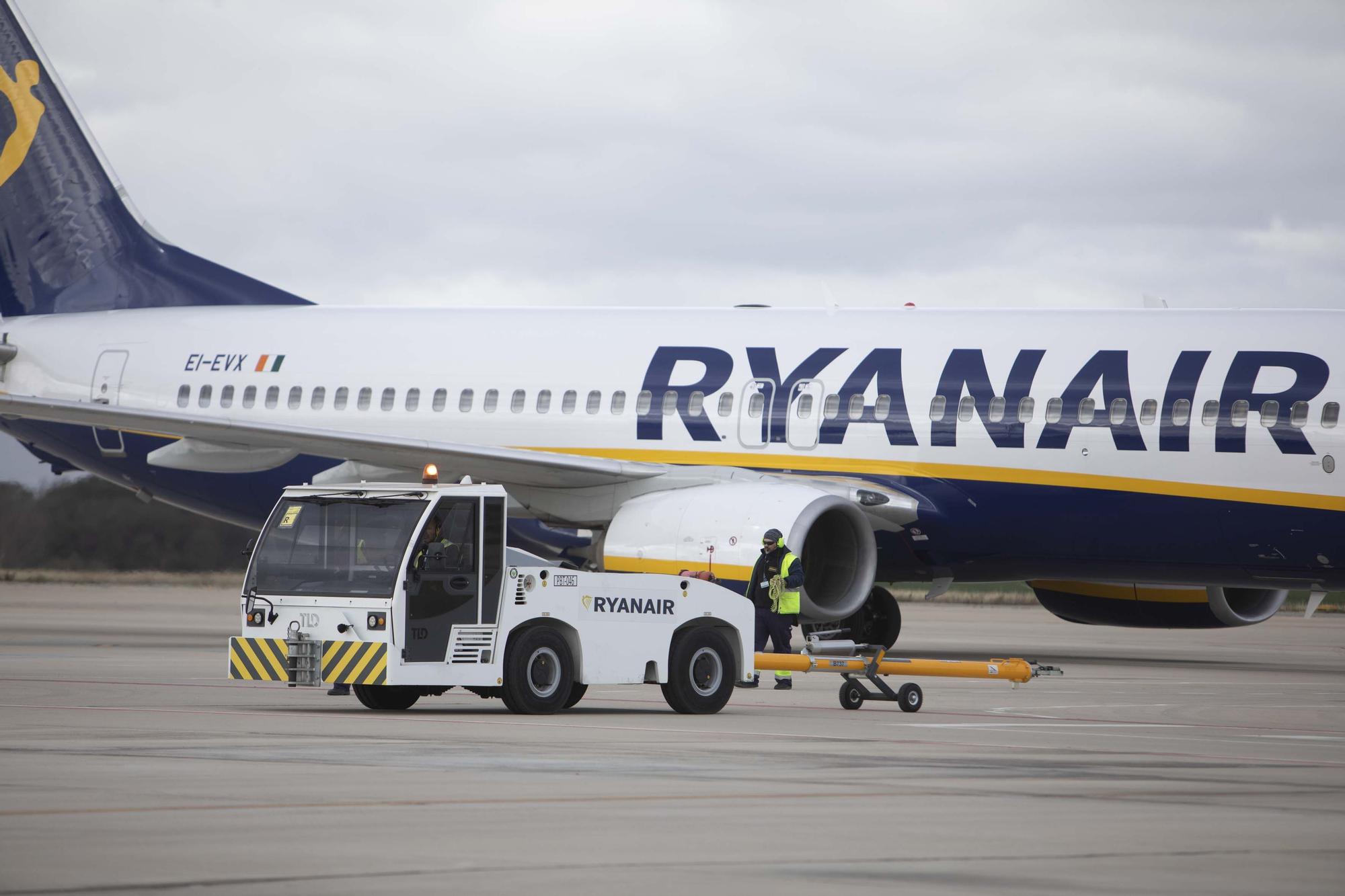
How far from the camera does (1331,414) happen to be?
21656 millimetres

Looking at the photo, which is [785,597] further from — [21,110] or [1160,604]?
[21,110]

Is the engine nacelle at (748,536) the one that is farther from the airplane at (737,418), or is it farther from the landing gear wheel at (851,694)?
the landing gear wheel at (851,694)

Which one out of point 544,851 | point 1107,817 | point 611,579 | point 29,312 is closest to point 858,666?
point 611,579

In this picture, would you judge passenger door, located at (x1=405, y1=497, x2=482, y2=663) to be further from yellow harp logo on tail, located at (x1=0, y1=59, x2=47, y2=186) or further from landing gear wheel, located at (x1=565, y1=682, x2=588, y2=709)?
yellow harp logo on tail, located at (x1=0, y1=59, x2=47, y2=186)

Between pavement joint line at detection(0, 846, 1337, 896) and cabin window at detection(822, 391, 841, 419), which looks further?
cabin window at detection(822, 391, 841, 419)

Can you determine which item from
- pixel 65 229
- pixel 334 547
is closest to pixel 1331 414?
pixel 334 547

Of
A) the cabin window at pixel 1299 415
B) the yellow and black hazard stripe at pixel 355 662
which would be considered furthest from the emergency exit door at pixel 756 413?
the yellow and black hazard stripe at pixel 355 662

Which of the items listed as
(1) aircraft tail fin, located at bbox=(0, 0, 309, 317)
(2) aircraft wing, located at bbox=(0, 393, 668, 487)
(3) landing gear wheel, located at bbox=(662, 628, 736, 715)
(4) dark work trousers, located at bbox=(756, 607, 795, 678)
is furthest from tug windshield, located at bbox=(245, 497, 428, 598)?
(1) aircraft tail fin, located at bbox=(0, 0, 309, 317)

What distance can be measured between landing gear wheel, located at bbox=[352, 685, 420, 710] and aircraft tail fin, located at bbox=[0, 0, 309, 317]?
1476 cm

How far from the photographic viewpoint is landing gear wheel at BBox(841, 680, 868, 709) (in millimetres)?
17031

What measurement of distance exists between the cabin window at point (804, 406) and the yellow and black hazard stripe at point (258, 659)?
33.1 ft

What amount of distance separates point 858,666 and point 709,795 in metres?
6.90

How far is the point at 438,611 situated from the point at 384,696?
120 centimetres

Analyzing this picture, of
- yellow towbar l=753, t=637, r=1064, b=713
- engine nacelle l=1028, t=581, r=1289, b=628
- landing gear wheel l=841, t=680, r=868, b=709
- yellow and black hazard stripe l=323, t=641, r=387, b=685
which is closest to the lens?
yellow and black hazard stripe l=323, t=641, r=387, b=685
